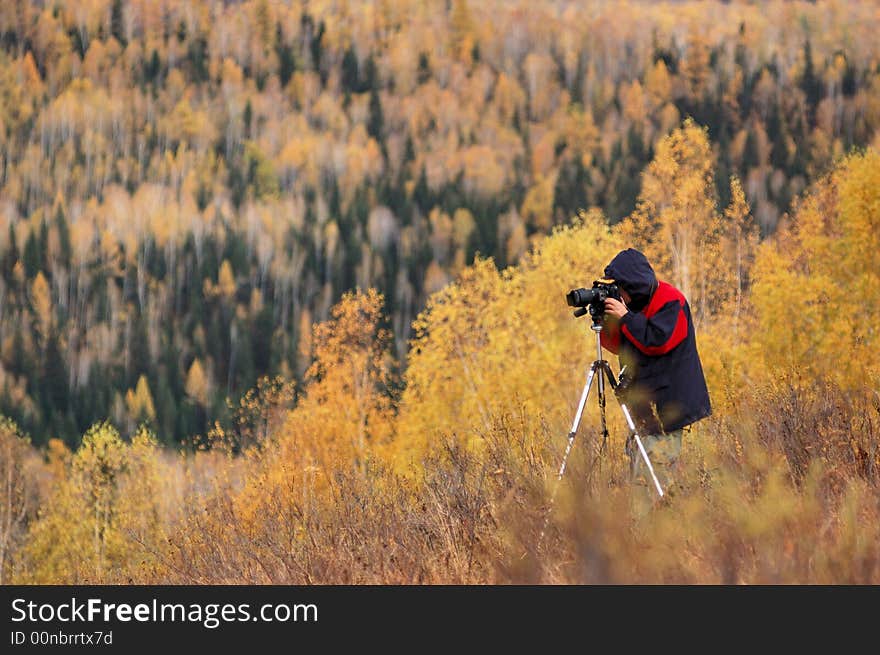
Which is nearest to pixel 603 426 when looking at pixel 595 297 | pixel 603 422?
pixel 603 422

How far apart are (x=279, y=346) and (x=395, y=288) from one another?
65.6 ft

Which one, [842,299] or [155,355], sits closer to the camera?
[842,299]

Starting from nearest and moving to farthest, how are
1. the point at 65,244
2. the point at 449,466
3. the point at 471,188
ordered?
1. the point at 449,466
2. the point at 471,188
3. the point at 65,244

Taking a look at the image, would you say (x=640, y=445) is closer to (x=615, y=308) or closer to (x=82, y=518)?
(x=615, y=308)

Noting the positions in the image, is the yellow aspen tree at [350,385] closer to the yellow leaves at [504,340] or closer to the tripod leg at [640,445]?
the yellow leaves at [504,340]

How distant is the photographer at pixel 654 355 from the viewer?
702 centimetres

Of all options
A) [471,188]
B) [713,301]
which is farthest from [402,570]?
[471,188]

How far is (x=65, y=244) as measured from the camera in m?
189

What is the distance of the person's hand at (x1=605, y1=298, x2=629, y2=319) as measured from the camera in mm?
7051

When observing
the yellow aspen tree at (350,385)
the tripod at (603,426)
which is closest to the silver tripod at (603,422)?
the tripod at (603,426)

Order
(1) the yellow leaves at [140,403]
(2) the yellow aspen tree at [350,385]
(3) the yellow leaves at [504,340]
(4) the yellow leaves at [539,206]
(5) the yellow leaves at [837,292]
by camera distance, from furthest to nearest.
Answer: (4) the yellow leaves at [539,206] < (1) the yellow leaves at [140,403] < (2) the yellow aspen tree at [350,385] < (3) the yellow leaves at [504,340] < (5) the yellow leaves at [837,292]

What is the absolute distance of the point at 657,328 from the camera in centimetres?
701

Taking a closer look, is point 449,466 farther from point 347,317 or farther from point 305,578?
point 347,317

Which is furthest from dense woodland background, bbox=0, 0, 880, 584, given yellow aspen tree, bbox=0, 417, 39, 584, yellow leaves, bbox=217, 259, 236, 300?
yellow leaves, bbox=217, 259, 236, 300
